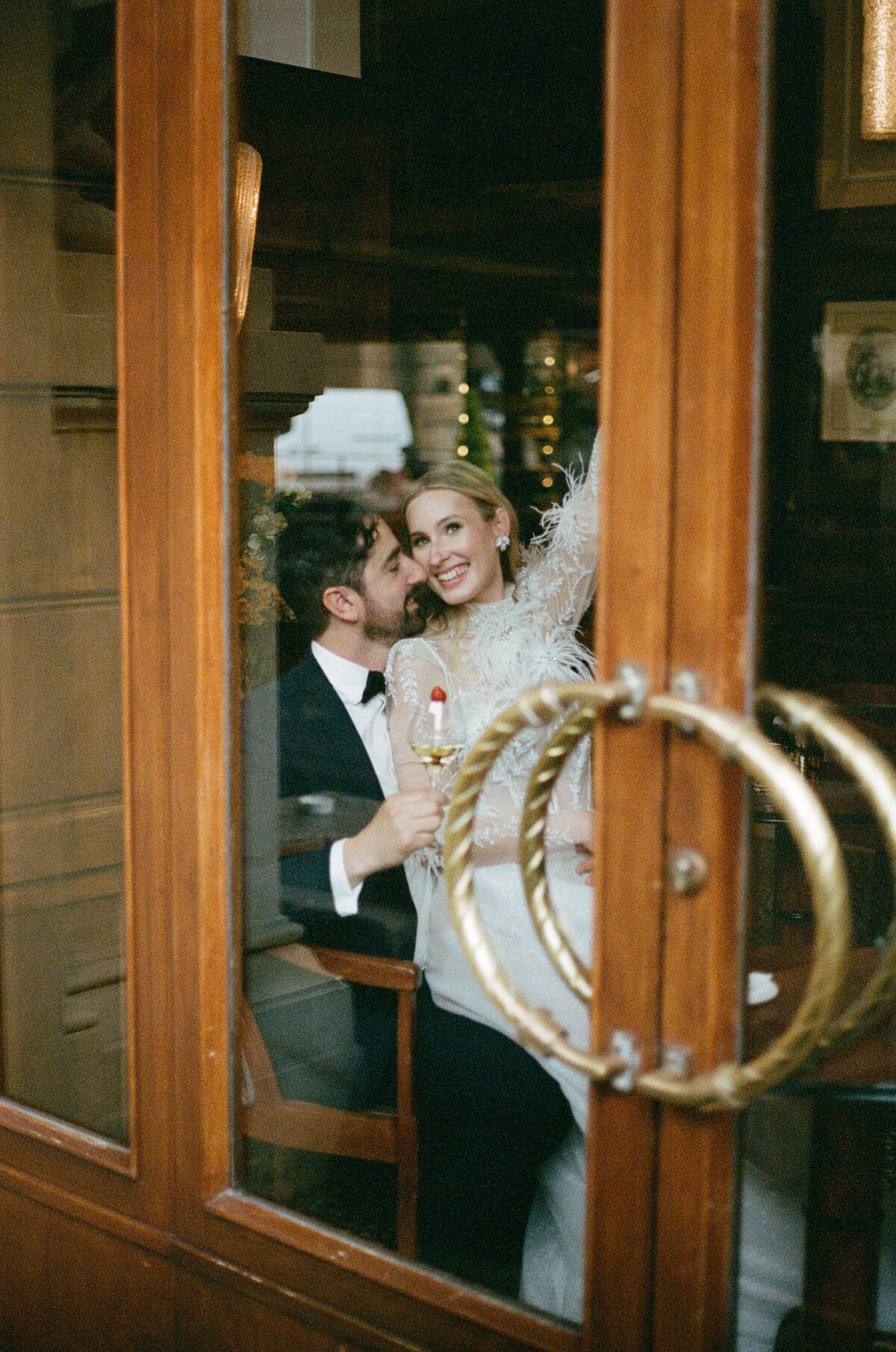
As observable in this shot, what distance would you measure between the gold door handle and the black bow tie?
0.58 metres

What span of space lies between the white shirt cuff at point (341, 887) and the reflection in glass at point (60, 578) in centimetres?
26

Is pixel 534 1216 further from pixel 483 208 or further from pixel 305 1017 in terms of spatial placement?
pixel 483 208

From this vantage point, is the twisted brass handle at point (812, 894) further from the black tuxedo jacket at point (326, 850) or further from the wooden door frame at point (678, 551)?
the black tuxedo jacket at point (326, 850)

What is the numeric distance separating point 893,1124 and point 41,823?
3.76 feet

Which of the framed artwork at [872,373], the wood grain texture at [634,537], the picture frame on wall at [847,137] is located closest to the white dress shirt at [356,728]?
the wood grain texture at [634,537]

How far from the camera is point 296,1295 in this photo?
1228 mm

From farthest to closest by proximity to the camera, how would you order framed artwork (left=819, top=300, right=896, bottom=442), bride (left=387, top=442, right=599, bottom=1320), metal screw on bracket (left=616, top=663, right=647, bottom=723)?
1. framed artwork (left=819, top=300, right=896, bottom=442)
2. bride (left=387, top=442, right=599, bottom=1320)
3. metal screw on bracket (left=616, top=663, right=647, bottom=723)

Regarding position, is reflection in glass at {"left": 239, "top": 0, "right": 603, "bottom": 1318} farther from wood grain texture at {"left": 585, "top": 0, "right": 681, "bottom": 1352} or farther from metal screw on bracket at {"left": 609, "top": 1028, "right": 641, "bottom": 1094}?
metal screw on bracket at {"left": 609, "top": 1028, "right": 641, "bottom": 1094}

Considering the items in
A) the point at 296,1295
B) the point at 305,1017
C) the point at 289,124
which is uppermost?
the point at 289,124

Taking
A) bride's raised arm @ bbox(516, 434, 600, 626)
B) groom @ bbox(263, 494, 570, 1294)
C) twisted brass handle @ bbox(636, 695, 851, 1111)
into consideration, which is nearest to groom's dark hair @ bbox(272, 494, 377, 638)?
groom @ bbox(263, 494, 570, 1294)

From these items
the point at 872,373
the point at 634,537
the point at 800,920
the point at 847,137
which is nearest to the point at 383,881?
the point at 800,920

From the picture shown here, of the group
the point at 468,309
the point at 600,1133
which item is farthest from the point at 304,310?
the point at 468,309

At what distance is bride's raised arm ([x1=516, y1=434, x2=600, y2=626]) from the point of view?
1.38m

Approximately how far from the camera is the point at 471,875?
97 centimetres
